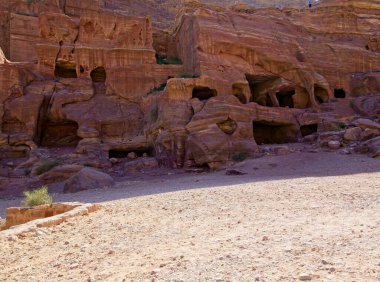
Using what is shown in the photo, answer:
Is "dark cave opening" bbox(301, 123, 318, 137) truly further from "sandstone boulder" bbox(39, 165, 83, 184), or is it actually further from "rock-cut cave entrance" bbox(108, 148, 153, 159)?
"sandstone boulder" bbox(39, 165, 83, 184)

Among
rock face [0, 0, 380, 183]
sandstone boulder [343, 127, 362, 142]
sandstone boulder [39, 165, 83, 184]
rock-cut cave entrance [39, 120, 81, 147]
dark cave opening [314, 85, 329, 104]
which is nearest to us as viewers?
sandstone boulder [39, 165, 83, 184]

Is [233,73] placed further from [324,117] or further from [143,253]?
[143,253]

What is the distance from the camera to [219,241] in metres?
5.59

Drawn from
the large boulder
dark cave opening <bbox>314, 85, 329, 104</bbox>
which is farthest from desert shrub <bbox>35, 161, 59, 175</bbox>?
dark cave opening <bbox>314, 85, 329, 104</bbox>

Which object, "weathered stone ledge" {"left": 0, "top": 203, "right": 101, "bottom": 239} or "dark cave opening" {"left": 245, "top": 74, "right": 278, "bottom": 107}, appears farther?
"dark cave opening" {"left": 245, "top": 74, "right": 278, "bottom": 107}

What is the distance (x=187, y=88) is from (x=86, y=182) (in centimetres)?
831

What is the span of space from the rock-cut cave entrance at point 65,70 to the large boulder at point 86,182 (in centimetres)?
1369

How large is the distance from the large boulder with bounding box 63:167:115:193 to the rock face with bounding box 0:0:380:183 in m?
3.67

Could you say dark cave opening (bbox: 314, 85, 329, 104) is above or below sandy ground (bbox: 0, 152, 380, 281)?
above

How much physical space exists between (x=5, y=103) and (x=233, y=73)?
1413cm

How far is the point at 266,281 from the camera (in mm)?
3805

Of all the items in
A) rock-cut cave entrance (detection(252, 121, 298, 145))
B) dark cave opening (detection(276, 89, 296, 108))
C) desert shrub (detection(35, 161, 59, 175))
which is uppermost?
dark cave opening (detection(276, 89, 296, 108))

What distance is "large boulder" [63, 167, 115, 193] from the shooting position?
56.0ft

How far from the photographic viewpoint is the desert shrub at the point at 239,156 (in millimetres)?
19658
